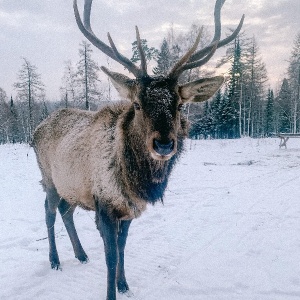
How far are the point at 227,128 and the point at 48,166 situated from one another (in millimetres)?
40382

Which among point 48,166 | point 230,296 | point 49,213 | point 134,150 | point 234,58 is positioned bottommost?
point 230,296

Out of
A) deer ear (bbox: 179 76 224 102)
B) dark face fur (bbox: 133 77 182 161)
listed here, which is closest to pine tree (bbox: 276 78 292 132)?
deer ear (bbox: 179 76 224 102)

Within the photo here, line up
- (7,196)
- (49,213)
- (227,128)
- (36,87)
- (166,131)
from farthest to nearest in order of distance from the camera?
(227,128) < (36,87) < (7,196) < (49,213) < (166,131)

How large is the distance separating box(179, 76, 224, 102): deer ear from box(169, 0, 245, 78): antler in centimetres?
18

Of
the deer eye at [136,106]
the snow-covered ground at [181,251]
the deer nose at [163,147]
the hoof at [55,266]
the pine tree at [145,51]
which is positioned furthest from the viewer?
the pine tree at [145,51]

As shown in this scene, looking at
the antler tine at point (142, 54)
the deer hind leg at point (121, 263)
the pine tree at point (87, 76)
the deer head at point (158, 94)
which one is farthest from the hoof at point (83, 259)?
the pine tree at point (87, 76)

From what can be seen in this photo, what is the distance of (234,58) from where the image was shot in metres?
37.8

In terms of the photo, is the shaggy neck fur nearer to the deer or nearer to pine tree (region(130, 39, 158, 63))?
the deer

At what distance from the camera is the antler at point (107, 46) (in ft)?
10.4

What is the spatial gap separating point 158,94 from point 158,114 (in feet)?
0.78

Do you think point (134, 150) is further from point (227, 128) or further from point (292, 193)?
point (227, 128)

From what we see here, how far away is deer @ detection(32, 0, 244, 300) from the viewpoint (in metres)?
3.01

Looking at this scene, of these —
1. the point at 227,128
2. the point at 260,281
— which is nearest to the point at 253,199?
the point at 260,281

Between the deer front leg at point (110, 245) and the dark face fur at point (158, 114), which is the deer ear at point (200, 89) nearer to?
the dark face fur at point (158, 114)
